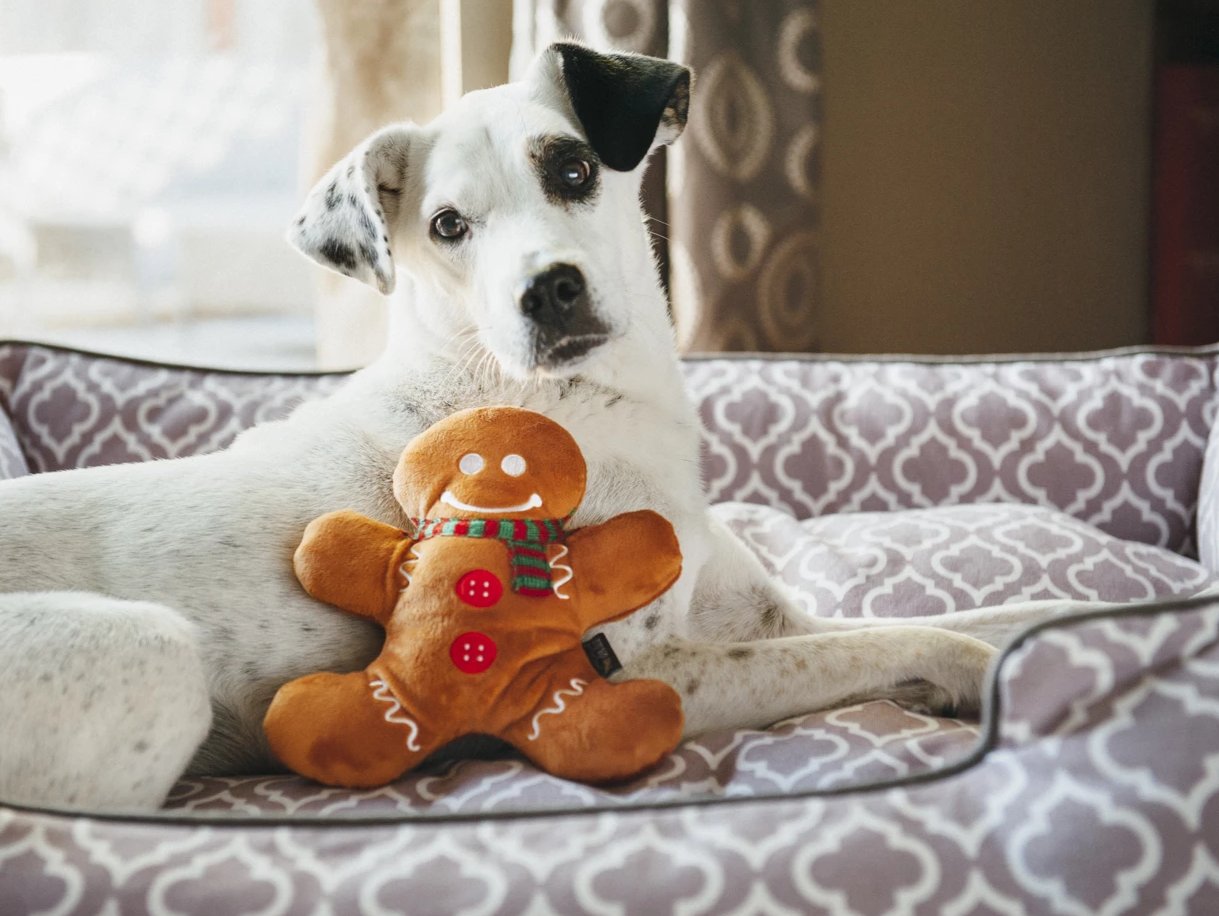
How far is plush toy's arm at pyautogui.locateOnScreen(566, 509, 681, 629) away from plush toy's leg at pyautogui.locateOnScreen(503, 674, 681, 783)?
0.36 feet

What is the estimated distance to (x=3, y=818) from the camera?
1208 millimetres

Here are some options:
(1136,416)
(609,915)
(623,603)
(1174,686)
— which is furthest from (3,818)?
(1136,416)

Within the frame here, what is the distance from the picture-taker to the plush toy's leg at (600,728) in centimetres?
141

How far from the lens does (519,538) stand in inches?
58.4

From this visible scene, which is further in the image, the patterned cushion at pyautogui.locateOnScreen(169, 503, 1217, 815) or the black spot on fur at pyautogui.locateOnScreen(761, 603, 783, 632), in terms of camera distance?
the black spot on fur at pyautogui.locateOnScreen(761, 603, 783, 632)

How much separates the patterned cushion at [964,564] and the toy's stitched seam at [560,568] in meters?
0.78

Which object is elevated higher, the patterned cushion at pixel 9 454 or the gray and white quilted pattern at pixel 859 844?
the patterned cushion at pixel 9 454

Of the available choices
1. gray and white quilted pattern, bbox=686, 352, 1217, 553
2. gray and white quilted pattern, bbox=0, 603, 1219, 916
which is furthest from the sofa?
gray and white quilted pattern, bbox=686, 352, 1217, 553

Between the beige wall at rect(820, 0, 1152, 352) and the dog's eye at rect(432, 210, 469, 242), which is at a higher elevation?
the beige wall at rect(820, 0, 1152, 352)

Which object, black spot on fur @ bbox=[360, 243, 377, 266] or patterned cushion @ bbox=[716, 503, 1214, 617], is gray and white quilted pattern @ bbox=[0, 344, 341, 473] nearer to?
black spot on fur @ bbox=[360, 243, 377, 266]

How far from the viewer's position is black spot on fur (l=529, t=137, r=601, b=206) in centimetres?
173

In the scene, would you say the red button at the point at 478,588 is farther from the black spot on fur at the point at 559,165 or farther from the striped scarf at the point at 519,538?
the black spot on fur at the point at 559,165

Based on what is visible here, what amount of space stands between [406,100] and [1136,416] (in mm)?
2272

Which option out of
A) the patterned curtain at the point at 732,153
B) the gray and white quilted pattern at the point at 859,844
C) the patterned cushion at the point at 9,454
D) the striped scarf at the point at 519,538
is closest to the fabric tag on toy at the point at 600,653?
the striped scarf at the point at 519,538
